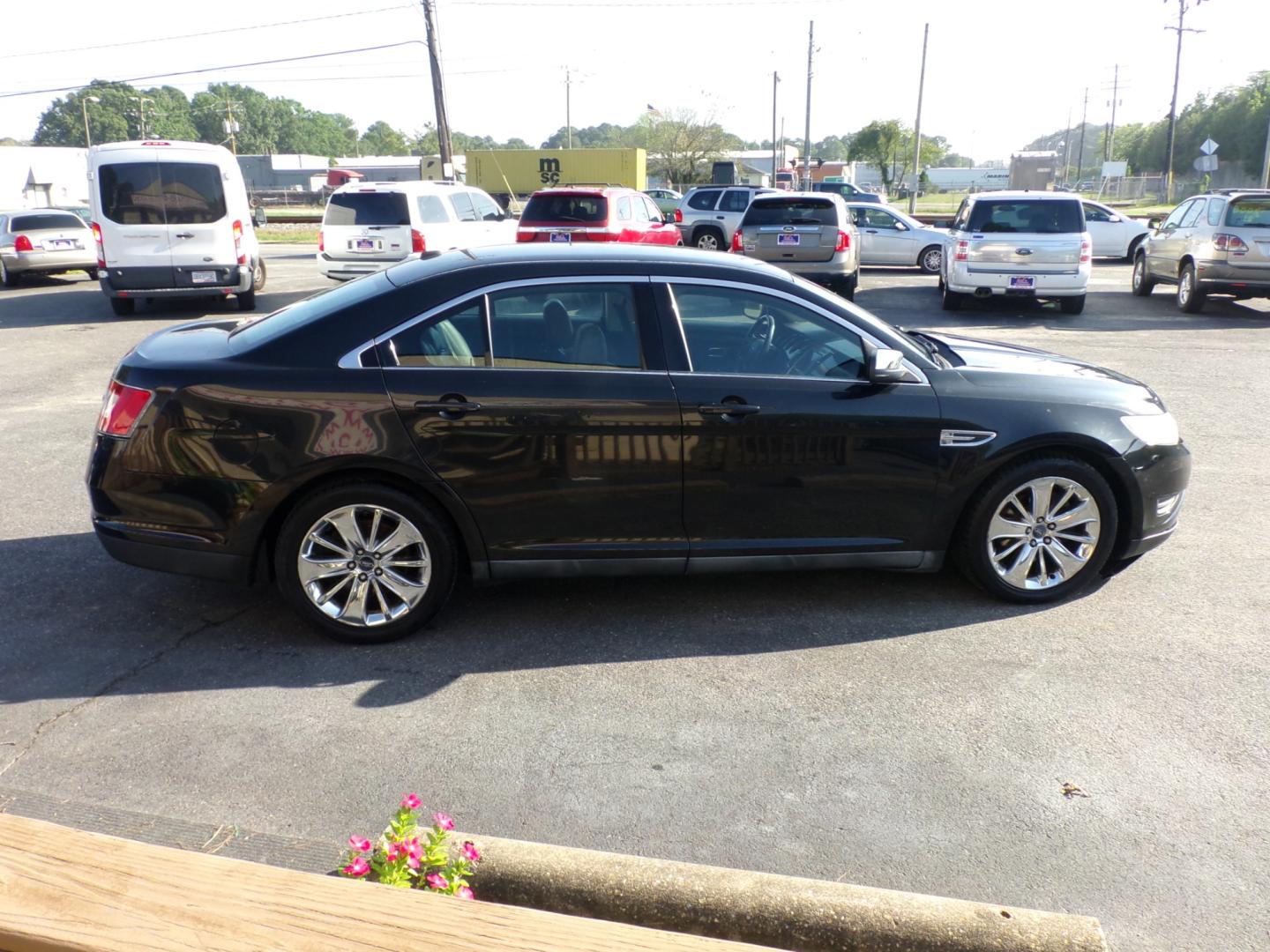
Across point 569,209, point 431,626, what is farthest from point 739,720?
point 569,209

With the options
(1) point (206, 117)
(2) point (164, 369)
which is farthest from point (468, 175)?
(1) point (206, 117)

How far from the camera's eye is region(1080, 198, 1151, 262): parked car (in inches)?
959

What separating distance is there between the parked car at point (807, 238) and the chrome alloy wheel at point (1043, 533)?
1150 centimetres

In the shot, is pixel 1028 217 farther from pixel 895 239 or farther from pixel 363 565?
pixel 363 565

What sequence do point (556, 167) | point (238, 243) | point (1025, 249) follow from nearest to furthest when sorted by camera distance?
point (1025, 249) < point (238, 243) < point (556, 167)

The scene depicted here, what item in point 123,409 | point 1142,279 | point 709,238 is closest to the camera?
point 123,409

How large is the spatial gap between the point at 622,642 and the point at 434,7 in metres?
30.6

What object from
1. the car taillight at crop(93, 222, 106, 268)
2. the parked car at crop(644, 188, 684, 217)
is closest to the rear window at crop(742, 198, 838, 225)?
the car taillight at crop(93, 222, 106, 268)

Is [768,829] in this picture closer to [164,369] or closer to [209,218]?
[164,369]

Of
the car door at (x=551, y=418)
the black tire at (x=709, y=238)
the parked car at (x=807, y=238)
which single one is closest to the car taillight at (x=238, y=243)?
the parked car at (x=807, y=238)

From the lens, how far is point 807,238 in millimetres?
16391

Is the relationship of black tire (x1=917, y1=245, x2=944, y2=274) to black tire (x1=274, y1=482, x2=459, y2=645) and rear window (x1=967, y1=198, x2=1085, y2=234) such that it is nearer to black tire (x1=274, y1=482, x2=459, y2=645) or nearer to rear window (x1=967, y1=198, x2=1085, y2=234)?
rear window (x1=967, y1=198, x2=1085, y2=234)

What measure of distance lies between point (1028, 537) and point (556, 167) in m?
41.4

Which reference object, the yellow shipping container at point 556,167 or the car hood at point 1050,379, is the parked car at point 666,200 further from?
the car hood at point 1050,379
